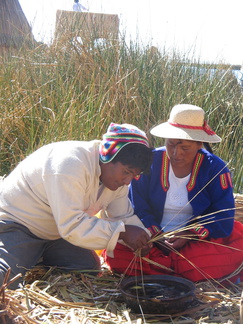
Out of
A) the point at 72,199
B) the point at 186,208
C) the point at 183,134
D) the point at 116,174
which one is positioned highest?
the point at 183,134

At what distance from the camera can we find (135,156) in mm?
2758

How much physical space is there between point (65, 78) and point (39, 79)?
0.33 m

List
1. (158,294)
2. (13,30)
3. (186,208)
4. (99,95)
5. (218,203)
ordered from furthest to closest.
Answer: (13,30), (99,95), (186,208), (218,203), (158,294)

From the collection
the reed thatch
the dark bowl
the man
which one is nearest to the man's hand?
the man

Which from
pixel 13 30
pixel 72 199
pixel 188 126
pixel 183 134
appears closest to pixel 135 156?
pixel 72 199

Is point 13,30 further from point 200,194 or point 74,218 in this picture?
point 74,218

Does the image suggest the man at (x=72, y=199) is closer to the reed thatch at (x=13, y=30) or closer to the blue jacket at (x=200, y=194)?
the blue jacket at (x=200, y=194)

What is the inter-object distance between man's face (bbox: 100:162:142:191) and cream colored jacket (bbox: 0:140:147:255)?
0.14ft

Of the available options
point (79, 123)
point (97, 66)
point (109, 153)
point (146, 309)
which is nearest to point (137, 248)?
point (146, 309)

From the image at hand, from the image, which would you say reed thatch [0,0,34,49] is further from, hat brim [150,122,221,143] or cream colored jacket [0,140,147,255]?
cream colored jacket [0,140,147,255]

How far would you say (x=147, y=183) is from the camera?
357 centimetres

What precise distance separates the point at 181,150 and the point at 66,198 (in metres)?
0.89

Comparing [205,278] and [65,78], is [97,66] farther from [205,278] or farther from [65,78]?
[205,278]

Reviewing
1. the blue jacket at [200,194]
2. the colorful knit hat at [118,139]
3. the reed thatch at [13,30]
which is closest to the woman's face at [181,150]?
the blue jacket at [200,194]
